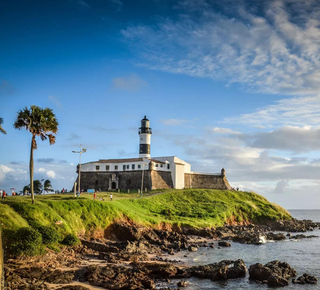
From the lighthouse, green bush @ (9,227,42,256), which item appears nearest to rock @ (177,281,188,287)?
green bush @ (9,227,42,256)

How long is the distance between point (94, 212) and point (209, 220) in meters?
28.1

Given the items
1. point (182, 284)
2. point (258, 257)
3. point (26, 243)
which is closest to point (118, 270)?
point (182, 284)

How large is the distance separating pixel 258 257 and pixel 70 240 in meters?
21.2

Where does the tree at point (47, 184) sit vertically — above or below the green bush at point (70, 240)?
above

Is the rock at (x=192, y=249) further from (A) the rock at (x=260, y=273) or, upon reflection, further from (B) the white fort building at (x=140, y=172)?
(B) the white fort building at (x=140, y=172)

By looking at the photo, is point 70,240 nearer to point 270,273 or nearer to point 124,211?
point 124,211

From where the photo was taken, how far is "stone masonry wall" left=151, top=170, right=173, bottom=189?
80.8 meters

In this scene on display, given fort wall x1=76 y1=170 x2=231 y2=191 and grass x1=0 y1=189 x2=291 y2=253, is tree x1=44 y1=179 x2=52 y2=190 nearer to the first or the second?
fort wall x1=76 y1=170 x2=231 y2=191

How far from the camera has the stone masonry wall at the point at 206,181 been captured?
91.8 m

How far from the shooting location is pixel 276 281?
24.8 metres

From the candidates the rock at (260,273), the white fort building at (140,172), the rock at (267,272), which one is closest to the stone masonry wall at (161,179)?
the white fort building at (140,172)

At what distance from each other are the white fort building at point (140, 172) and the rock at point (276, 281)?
51323 millimetres

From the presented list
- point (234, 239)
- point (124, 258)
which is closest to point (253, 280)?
point (124, 258)

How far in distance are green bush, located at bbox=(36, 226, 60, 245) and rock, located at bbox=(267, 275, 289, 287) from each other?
19229 mm
